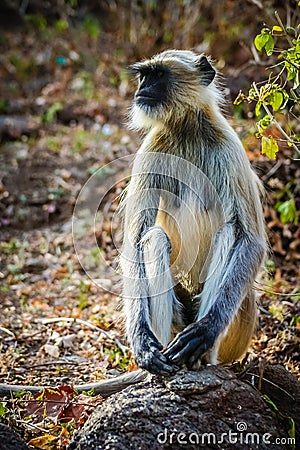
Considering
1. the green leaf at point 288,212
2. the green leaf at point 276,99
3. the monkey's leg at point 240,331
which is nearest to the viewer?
the green leaf at point 276,99

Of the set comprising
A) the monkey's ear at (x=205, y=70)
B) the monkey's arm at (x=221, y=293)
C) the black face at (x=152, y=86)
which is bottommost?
the monkey's arm at (x=221, y=293)

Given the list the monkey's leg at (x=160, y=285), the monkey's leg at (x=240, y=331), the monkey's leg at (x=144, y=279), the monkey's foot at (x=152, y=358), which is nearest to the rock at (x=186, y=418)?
the monkey's foot at (x=152, y=358)

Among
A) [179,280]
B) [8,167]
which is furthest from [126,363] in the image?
[8,167]

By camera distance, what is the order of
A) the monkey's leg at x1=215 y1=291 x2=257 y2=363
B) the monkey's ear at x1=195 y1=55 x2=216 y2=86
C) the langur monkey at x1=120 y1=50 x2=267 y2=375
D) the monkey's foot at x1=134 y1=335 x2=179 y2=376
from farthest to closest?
1. the monkey's ear at x1=195 y1=55 x2=216 y2=86
2. the monkey's leg at x1=215 y1=291 x2=257 y2=363
3. the langur monkey at x1=120 y1=50 x2=267 y2=375
4. the monkey's foot at x1=134 y1=335 x2=179 y2=376

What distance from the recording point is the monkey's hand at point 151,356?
3373 mm

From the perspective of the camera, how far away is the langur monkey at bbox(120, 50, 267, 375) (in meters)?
3.78

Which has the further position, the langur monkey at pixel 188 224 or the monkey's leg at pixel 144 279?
the langur monkey at pixel 188 224

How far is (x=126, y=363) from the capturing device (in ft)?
14.9

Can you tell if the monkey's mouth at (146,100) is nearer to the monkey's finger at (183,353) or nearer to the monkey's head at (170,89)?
the monkey's head at (170,89)

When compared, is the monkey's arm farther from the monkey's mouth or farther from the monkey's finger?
the monkey's mouth

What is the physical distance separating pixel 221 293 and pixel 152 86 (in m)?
1.40

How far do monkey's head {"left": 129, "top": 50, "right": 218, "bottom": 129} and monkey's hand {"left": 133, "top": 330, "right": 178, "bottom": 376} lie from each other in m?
1.39

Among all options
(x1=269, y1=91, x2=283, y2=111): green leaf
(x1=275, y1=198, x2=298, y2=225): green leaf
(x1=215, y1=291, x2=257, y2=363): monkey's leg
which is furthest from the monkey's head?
(x1=275, y1=198, x2=298, y2=225): green leaf

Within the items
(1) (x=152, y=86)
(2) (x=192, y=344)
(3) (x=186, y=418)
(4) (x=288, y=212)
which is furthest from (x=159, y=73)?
(3) (x=186, y=418)
